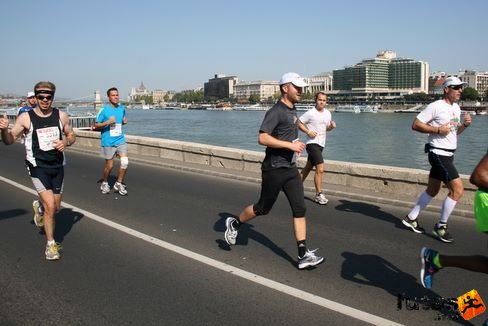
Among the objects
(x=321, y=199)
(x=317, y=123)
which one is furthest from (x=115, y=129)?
(x=321, y=199)

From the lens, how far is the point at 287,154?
4992 millimetres

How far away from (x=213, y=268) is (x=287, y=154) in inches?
55.0

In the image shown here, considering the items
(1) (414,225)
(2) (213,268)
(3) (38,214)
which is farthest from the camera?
(1) (414,225)

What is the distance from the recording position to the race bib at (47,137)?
5.29 m

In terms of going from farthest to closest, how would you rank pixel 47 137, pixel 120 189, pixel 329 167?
pixel 329 167, pixel 120 189, pixel 47 137

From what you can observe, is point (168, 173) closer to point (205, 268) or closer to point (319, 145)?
point (319, 145)

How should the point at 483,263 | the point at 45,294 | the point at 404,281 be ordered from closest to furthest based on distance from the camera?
1. the point at 483,263
2. the point at 45,294
3. the point at 404,281

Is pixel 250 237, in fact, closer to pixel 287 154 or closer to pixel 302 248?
pixel 302 248

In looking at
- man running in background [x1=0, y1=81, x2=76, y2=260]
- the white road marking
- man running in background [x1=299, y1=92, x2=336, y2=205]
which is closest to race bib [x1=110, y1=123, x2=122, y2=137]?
the white road marking

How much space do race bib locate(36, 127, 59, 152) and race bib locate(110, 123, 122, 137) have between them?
390 centimetres

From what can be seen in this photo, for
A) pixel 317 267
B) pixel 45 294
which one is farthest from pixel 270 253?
pixel 45 294

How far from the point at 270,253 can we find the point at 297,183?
3.19 ft

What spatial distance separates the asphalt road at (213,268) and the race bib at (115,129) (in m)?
1.58

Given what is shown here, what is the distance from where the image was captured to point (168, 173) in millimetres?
12445
